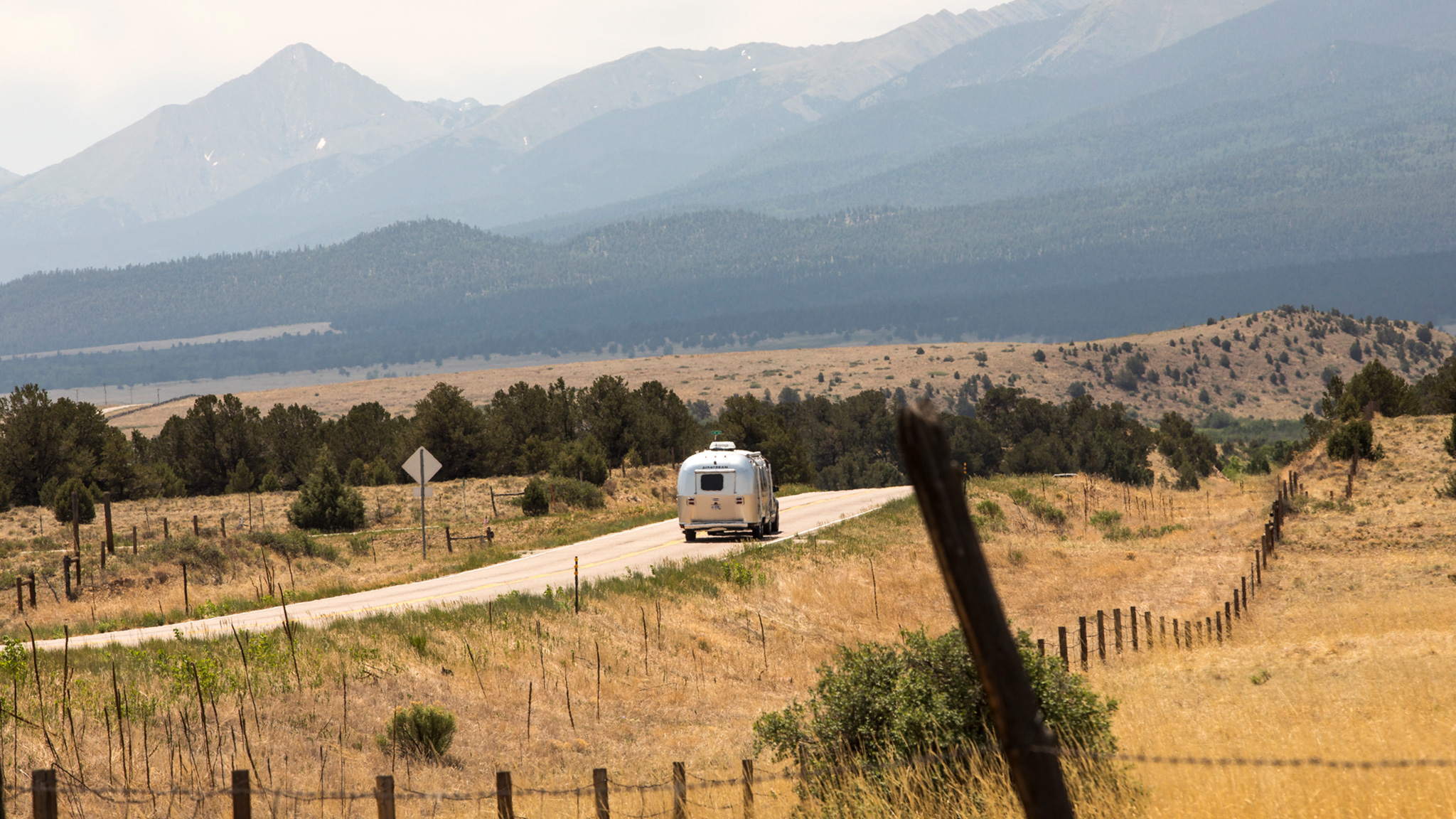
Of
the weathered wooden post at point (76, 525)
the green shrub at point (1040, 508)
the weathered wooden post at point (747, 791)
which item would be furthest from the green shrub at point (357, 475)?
the weathered wooden post at point (747, 791)

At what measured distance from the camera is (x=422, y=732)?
15508 millimetres

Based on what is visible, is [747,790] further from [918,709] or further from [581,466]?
[581,466]

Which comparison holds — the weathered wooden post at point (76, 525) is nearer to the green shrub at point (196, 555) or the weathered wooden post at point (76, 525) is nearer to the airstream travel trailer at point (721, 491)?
the green shrub at point (196, 555)

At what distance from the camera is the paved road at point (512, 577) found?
24.1m

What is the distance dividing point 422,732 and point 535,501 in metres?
39.2

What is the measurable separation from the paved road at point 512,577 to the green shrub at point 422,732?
276 inches

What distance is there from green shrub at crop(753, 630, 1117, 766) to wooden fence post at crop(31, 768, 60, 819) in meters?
6.89

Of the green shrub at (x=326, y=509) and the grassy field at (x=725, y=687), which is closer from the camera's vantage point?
the grassy field at (x=725, y=687)

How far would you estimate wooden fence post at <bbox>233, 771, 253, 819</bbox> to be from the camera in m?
9.08

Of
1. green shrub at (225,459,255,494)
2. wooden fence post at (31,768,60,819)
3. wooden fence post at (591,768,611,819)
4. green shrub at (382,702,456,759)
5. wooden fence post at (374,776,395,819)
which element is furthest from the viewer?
green shrub at (225,459,255,494)

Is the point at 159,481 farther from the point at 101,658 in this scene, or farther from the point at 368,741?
the point at 368,741

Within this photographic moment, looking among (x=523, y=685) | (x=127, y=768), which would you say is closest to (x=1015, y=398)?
(x=523, y=685)

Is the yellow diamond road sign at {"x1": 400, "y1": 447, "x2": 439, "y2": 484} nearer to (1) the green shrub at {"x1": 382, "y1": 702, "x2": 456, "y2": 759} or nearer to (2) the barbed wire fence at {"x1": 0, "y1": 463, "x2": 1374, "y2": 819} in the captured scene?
(1) the green shrub at {"x1": 382, "y1": 702, "x2": 456, "y2": 759}

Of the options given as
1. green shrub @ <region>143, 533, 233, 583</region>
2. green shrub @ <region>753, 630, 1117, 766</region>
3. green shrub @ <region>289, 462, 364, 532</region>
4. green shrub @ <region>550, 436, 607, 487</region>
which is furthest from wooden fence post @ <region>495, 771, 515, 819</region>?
green shrub @ <region>550, 436, 607, 487</region>
